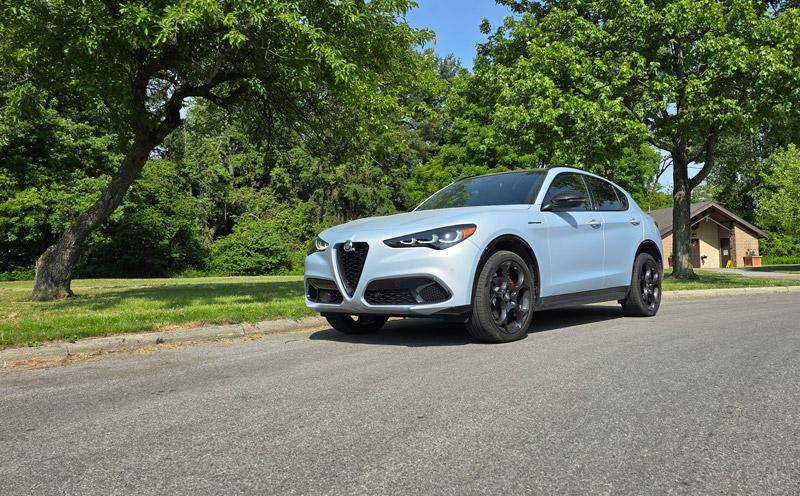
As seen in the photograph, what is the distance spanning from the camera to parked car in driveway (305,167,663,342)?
17.9 ft

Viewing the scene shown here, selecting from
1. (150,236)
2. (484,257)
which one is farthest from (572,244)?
(150,236)

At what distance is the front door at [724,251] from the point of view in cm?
4783

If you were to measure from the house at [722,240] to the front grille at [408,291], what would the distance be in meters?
45.2

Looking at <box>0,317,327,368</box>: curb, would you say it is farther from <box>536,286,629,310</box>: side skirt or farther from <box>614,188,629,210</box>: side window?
<box>614,188,629,210</box>: side window

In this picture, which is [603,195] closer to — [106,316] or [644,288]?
[644,288]

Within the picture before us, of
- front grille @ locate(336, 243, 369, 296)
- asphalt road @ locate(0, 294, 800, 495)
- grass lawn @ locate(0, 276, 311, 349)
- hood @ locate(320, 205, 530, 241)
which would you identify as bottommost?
asphalt road @ locate(0, 294, 800, 495)

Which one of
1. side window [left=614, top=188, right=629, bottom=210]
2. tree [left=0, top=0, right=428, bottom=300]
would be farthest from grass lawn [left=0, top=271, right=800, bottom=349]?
side window [left=614, top=188, right=629, bottom=210]

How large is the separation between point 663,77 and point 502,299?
12.5 m

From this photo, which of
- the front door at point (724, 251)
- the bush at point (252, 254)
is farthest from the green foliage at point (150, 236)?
Answer: the front door at point (724, 251)

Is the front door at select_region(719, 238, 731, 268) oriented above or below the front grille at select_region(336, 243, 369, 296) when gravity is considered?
above

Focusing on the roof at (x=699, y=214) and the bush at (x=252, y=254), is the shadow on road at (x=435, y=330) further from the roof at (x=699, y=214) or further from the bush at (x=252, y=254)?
the roof at (x=699, y=214)

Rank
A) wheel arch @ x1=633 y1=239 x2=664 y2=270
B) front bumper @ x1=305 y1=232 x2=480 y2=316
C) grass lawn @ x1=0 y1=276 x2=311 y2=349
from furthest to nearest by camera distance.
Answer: wheel arch @ x1=633 y1=239 x2=664 y2=270 → grass lawn @ x1=0 y1=276 x2=311 y2=349 → front bumper @ x1=305 y1=232 x2=480 y2=316

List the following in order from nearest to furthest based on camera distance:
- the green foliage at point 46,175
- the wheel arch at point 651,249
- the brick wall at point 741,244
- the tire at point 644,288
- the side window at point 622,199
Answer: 1. the tire at point 644,288
2. the side window at point 622,199
3. the wheel arch at point 651,249
4. the green foliage at point 46,175
5. the brick wall at point 741,244

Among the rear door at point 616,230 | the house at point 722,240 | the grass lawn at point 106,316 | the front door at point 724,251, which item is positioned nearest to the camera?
Answer: the grass lawn at point 106,316
